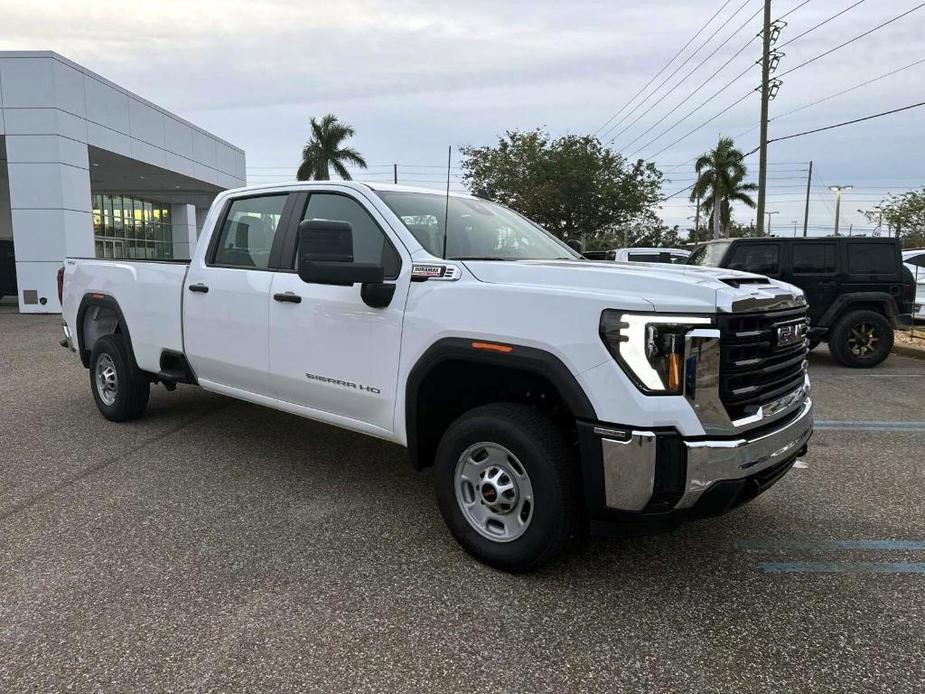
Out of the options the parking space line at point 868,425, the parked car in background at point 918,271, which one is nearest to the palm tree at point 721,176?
the parked car in background at point 918,271

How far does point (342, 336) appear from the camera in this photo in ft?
12.7

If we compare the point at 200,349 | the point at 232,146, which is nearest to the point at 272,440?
the point at 200,349

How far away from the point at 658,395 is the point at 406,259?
154 centimetres

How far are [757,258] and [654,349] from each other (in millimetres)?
7751

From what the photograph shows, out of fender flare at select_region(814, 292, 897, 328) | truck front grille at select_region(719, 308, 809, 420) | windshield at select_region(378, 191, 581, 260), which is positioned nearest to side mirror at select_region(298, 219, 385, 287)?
windshield at select_region(378, 191, 581, 260)

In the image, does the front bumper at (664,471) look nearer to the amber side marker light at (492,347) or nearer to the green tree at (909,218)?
the amber side marker light at (492,347)

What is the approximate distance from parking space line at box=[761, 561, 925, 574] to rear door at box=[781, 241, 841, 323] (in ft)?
21.9

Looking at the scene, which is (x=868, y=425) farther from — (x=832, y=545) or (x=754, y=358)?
(x=754, y=358)

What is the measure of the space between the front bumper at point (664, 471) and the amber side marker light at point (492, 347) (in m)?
0.49

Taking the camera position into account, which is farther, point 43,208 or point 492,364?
point 43,208

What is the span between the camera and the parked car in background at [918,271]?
12133 mm

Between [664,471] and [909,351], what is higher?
[664,471]

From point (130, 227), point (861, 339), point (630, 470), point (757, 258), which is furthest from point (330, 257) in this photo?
point (130, 227)

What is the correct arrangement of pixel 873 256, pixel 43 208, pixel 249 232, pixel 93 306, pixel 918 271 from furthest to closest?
pixel 43 208, pixel 918 271, pixel 873 256, pixel 93 306, pixel 249 232
